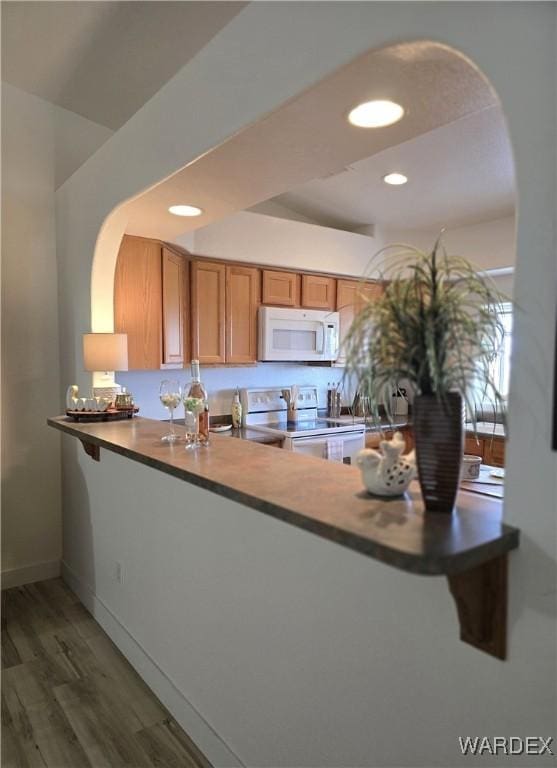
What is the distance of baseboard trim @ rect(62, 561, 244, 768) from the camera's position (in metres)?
1.82

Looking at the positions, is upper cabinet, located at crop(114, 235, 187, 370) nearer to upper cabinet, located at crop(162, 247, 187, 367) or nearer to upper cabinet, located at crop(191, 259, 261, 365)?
upper cabinet, located at crop(162, 247, 187, 367)

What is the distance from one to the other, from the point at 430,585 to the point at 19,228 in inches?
126

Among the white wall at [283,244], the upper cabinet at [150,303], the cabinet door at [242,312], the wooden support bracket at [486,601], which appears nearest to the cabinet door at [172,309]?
the upper cabinet at [150,303]

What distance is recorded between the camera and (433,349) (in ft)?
3.37

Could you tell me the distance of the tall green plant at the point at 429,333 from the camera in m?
1.02

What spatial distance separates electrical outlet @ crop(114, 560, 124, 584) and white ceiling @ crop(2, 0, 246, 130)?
2671mm

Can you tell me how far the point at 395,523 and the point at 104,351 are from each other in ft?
6.44

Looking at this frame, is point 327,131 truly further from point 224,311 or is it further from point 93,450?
point 224,311

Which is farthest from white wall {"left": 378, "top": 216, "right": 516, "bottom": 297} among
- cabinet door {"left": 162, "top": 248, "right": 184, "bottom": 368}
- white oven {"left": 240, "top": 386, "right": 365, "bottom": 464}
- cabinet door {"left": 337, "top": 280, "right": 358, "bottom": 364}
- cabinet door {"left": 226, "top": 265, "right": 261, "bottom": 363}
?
cabinet door {"left": 162, "top": 248, "right": 184, "bottom": 368}

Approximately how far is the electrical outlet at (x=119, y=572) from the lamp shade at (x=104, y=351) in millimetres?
1003

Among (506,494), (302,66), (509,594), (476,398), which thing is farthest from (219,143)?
(509,594)

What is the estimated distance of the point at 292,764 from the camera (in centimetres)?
150

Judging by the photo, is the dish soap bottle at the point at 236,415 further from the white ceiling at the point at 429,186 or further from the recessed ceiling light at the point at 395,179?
the recessed ceiling light at the point at 395,179

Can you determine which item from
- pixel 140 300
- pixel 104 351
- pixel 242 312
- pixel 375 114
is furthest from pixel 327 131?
pixel 242 312
